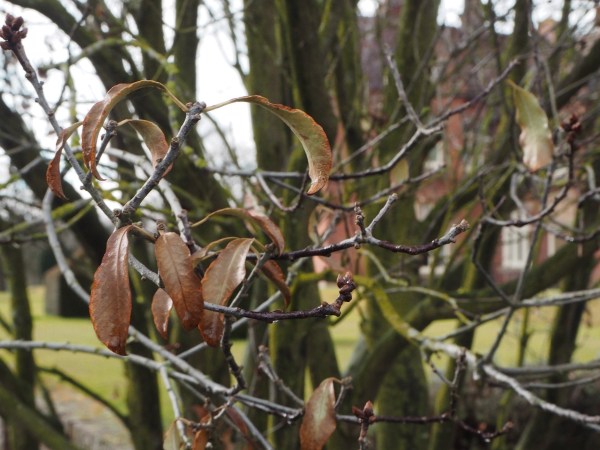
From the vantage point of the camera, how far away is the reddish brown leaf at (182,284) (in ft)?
2.93

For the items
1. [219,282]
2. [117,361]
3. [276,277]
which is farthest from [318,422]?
[117,361]

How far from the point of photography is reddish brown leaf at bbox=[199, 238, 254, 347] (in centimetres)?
102

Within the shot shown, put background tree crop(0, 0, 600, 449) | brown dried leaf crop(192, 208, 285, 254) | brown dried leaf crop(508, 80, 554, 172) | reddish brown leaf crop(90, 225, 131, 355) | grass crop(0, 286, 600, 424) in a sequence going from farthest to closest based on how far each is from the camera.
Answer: grass crop(0, 286, 600, 424)
background tree crop(0, 0, 600, 449)
brown dried leaf crop(508, 80, 554, 172)
brown dried leaf crop(192, 208, 285, 254)
reddish brown leaf crop(90, 225, 131, 355)

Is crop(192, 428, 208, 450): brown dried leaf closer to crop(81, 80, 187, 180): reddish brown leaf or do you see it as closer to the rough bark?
crop(81, 80, 187, 180): reddish brown leaf

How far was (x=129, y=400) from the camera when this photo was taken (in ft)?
13.1

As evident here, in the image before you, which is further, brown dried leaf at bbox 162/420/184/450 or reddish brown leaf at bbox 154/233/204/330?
brown dried leaf at bbox 162/420/184/450

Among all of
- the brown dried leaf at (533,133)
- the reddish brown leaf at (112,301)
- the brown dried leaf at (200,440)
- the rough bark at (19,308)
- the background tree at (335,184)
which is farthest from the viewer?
the rough bark at (19,308)

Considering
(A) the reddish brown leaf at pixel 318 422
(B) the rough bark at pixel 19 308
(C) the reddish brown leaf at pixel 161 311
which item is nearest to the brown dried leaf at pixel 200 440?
(A) the reddish brown leaf at pixel 318 422

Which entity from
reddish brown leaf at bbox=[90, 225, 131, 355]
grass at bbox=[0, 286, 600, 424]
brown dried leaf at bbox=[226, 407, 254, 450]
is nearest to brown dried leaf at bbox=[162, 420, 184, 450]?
brown dried leaf at bbox=[226, 407, 254, 450]

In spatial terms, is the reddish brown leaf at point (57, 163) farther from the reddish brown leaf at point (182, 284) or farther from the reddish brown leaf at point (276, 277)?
the reddish brown leaf at point (276, 277)

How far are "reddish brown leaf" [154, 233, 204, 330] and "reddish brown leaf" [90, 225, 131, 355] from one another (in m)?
0.05

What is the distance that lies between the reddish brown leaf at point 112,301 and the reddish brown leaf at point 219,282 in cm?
17

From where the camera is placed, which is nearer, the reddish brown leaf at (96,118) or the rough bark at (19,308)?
the reddish brown leaf at (96,118)

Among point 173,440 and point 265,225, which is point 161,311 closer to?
point 265,225
